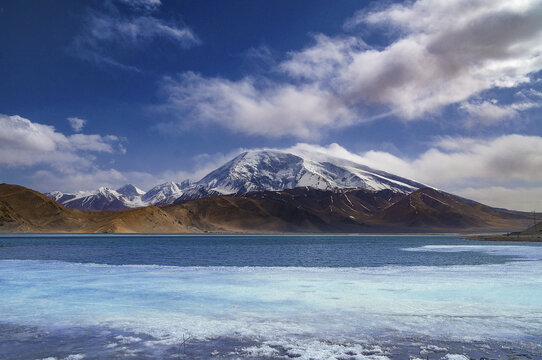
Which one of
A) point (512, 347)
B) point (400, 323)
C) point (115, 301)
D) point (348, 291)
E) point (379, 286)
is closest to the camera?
point (512, 347)

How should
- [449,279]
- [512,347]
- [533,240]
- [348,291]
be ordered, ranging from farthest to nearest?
[533,240], [449,279], [348,291], [512,347]

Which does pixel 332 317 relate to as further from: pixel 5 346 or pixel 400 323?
pixel 5 346

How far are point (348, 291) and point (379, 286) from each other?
2763mm

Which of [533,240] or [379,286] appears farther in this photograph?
[533,240]

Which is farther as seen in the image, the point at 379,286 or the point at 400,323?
the point at 379,286

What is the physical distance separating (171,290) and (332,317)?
9951 millimetres

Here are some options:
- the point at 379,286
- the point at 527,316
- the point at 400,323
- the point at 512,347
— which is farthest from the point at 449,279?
the point at 512,347

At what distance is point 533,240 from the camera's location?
113m

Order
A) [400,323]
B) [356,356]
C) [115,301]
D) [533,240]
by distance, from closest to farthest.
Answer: [356,356] → [400,323] → [115,301] → [533,240]

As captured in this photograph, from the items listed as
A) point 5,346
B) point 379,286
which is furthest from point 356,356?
point 379,286

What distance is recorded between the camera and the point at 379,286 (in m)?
23.7

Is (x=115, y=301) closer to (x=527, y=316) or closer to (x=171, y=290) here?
(x=171, y=290)

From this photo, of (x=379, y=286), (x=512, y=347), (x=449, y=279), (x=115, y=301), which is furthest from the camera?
(x=449, y=279)

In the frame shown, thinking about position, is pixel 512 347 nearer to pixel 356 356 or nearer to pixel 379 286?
pixel 356 356
